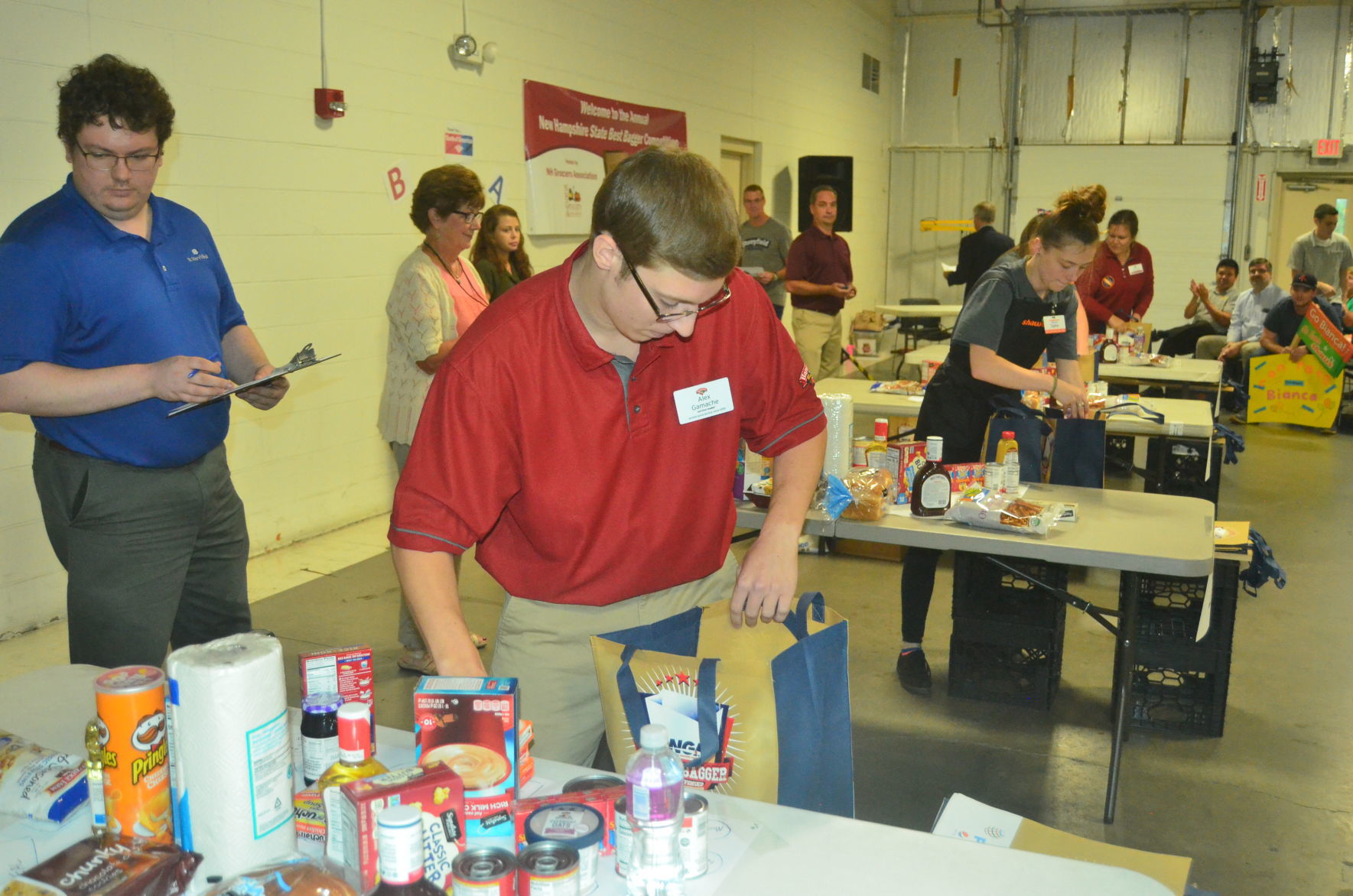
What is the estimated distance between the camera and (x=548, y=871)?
104 centimetres

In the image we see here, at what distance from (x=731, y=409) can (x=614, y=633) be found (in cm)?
40

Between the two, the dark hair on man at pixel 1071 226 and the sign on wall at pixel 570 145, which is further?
the sign on wall at pixel 570 145

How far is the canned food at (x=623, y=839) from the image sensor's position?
1.18 m

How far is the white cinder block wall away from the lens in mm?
3721

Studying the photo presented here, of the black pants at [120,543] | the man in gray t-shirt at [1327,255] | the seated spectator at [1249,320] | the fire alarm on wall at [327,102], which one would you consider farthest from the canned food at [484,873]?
the man in gray t-shirt at [1327,255]

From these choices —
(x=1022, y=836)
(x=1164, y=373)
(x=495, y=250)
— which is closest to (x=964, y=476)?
(x=1022, y=836)

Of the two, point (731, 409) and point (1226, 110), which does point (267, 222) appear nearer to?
point (731, 409)

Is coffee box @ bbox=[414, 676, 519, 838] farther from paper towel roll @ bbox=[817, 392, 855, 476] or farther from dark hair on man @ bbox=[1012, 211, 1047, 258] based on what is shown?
dark hair on man @ bbox=[1012, 211, 1047, 258]

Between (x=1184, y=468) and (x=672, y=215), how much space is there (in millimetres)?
4784

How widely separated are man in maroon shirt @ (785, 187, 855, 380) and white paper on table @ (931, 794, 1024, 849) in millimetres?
6416

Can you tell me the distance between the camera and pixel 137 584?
199 centimetres

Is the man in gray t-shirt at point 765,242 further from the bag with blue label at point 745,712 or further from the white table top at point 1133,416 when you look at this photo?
the bag with blue label at point 745,712

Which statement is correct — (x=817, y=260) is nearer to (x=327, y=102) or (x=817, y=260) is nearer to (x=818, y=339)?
(x=818, y=339)

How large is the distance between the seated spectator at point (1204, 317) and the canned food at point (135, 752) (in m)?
9.79
